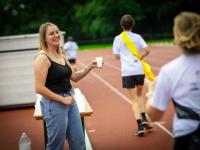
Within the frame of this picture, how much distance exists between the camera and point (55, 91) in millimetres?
5520

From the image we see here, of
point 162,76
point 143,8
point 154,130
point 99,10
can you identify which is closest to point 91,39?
point 99,10

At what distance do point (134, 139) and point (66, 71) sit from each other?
3370 mm

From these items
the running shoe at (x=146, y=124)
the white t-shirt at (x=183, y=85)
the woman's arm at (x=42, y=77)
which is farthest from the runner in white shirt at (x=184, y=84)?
the running shoe at (x=146, y=124)

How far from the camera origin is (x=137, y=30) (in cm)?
6197

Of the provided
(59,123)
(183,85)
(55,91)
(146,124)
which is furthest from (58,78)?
(146,124)

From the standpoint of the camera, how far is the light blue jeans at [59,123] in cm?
546

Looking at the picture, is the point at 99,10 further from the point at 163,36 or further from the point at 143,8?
the point at 163,36

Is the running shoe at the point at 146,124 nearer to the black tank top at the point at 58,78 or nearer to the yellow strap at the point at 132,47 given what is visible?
the yellow strap at the point at 132,47

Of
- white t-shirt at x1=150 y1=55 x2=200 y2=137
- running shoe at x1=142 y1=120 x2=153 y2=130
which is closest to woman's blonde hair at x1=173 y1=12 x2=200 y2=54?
white t-shirt at x1=150 y1=55 x2=200 y2=137

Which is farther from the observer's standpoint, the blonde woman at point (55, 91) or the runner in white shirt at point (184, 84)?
the blonde woman at point (55, 91)

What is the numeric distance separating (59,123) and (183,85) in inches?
80.1

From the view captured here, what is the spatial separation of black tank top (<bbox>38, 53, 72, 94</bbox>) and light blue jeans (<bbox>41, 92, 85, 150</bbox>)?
0.11 m

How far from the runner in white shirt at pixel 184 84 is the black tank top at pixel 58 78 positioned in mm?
1830

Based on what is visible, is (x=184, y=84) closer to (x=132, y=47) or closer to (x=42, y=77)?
(x=42, y=77)
